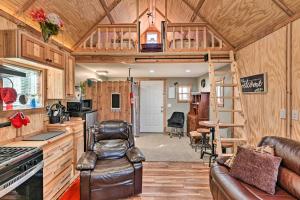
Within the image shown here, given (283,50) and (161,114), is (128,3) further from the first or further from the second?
(161,114)

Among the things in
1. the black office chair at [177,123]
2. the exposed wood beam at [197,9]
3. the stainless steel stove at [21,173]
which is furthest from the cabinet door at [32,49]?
the black office chair at [177,123]

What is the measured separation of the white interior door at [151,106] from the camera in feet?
28.6

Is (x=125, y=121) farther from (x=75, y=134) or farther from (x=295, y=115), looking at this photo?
(x=295, y=115)

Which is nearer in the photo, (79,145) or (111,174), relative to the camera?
(111,174)

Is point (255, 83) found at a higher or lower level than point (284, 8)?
lower

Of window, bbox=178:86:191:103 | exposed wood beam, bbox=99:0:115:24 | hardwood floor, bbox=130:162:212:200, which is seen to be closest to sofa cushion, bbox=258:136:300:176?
hardwood floor, bbox=130:162:212:200

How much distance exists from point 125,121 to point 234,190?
2.44 metres

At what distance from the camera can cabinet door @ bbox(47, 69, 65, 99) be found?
362 cm

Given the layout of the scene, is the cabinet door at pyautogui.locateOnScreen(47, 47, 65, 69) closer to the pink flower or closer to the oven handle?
the pink flower

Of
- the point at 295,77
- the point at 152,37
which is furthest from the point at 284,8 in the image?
the point at 152,37

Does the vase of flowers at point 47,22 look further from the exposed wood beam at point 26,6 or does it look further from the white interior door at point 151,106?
the white interior door at point 151,106

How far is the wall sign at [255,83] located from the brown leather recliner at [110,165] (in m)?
2.31

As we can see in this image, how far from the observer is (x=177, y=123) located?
7734mm

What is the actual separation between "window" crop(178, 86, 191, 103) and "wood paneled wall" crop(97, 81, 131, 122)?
2839 mm
